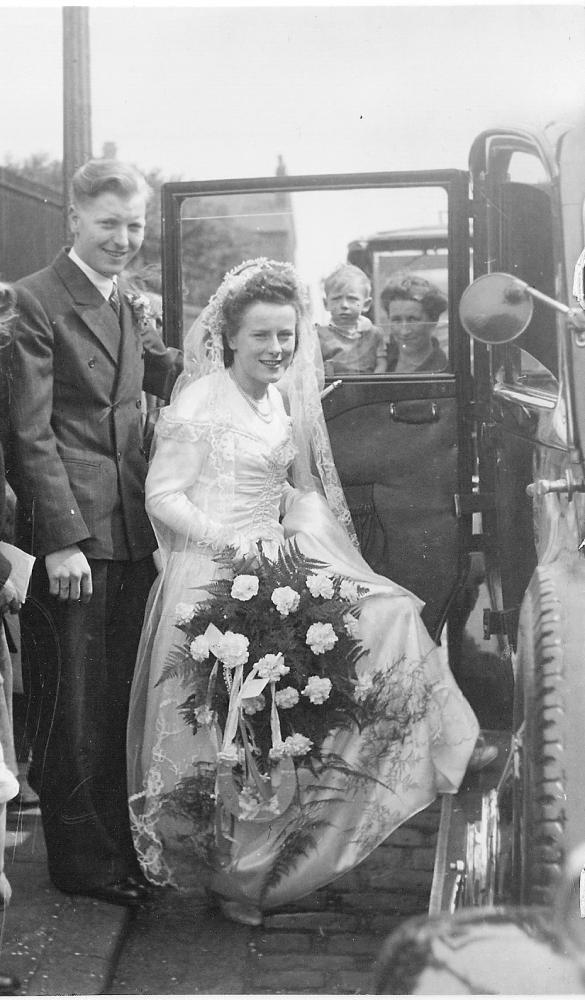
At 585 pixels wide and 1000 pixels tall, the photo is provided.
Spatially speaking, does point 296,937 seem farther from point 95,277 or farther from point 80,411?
point 95,277

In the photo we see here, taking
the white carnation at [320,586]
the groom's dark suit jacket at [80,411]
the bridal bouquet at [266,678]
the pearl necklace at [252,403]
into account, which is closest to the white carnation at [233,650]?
the bridal bouquet at [266,678]

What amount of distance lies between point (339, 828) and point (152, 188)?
1.96 metres

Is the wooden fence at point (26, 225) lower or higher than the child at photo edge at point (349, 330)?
higher

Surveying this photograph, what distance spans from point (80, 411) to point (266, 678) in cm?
96

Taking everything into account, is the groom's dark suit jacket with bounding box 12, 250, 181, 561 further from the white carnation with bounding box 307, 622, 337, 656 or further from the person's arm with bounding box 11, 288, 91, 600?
the white carnation with bounding box 307, 622, 337, 656

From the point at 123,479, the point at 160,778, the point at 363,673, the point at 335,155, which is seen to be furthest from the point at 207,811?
the point at 335,155

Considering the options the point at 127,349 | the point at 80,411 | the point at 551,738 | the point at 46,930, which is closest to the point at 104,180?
the point at 127,349

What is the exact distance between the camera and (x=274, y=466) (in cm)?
377

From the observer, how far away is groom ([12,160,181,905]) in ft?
11.7

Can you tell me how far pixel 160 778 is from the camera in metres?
3.67

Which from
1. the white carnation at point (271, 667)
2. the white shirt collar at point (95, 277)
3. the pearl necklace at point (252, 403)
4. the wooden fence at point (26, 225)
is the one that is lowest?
the white carnation at point (271, 667)

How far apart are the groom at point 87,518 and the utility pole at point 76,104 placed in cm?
4

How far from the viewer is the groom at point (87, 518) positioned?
3.58 m

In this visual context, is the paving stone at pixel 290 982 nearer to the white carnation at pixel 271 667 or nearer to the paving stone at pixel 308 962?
the paving stone at pixel 308 962
